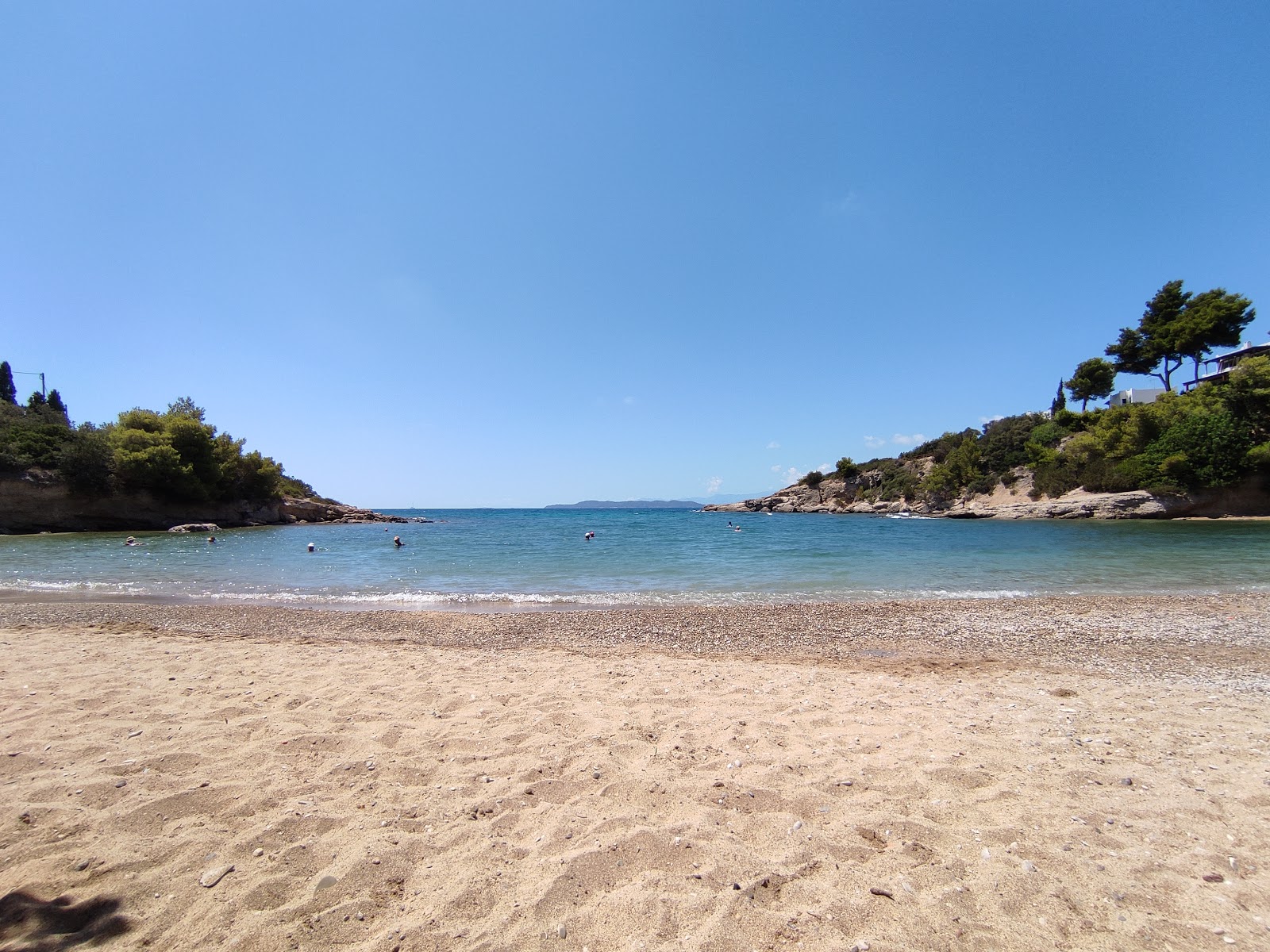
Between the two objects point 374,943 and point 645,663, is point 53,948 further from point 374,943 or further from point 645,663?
point 645,663

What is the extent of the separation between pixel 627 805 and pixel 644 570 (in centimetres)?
1659

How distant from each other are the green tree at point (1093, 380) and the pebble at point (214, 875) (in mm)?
90225

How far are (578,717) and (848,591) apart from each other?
39.6 feet

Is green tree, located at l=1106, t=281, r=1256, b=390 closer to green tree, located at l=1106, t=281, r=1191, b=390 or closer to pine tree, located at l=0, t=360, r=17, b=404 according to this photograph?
green tree, located at l=1106, t=281, r=1191, b=390

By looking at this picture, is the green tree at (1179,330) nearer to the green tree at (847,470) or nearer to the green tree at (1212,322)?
the green tree at (1212,322)

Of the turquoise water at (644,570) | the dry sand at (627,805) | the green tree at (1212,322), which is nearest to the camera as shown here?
the dry sand at (627,805)

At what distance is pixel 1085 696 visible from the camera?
632 cm

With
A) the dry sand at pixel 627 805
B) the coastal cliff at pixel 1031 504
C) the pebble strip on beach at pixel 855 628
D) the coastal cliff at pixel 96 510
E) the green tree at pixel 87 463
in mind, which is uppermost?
the green tree at pixel 87 463

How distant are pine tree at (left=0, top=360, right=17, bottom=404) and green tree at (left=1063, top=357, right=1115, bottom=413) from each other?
133850 millimetres

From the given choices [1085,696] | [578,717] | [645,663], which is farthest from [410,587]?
[1085,696]

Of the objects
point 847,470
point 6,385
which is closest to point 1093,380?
point 847,470

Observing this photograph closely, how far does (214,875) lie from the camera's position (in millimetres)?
3105

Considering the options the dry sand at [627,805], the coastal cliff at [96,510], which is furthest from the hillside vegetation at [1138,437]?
the coastal cliff at [96,510]

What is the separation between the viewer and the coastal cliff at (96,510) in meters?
43.1
